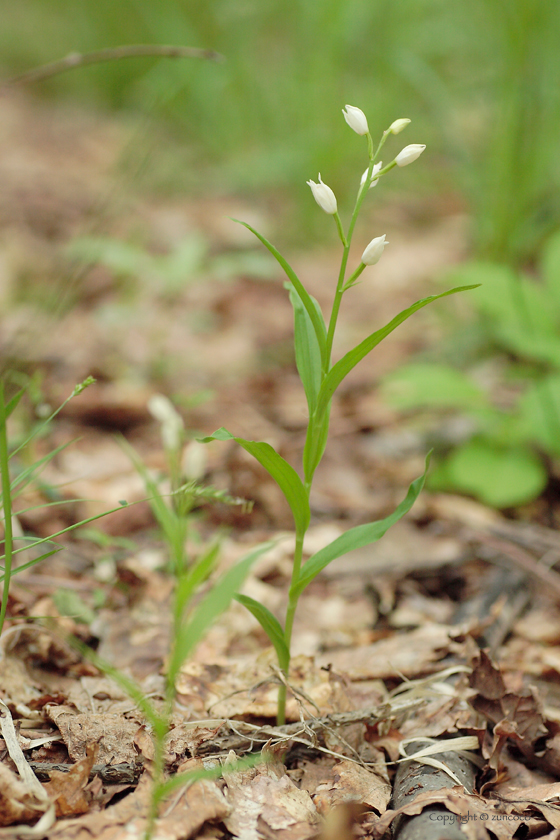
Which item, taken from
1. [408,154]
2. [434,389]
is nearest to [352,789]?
[408,154]

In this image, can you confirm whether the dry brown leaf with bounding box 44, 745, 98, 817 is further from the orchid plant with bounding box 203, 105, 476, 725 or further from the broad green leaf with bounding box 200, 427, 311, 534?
the broad green leaf with bounding box 200, 427, 311, 534

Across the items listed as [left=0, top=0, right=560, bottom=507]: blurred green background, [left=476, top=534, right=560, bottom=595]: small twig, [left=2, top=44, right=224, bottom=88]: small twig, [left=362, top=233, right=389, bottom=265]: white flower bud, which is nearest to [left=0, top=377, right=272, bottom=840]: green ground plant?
[left=362, top=233, right=389, bottom=265]: white flower bud

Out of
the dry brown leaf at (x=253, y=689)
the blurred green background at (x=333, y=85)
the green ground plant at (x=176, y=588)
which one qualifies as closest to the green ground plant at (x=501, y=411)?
the blurred green background at (x=333, y=85)

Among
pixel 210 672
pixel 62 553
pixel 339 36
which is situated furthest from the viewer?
pixel 339 36

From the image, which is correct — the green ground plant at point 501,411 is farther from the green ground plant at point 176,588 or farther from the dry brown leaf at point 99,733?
the dry brown leaf at point 99,733

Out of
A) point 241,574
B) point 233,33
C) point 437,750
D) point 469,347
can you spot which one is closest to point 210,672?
point 437,750

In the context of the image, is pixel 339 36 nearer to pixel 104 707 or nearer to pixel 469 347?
pixel 469 347
